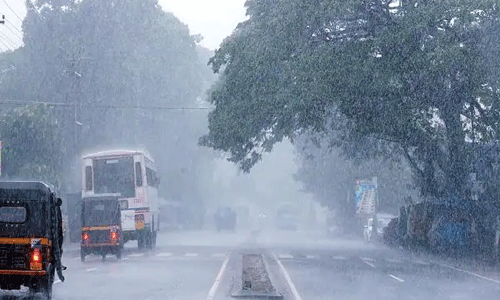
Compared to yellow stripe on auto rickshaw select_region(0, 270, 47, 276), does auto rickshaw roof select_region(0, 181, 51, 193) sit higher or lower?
higher

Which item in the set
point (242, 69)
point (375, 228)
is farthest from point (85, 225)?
point (375, 228)

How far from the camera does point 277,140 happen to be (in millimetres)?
48062

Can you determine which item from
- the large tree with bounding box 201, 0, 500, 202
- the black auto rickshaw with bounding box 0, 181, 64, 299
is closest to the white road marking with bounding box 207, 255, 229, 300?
the black auto rickshaw with bounding box 0, 181, 64, 299

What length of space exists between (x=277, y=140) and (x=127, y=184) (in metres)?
8.09

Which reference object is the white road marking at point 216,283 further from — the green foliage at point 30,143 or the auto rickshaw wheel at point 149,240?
the green foliage at point 30,143

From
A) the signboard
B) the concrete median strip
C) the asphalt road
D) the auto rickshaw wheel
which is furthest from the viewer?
the signboard

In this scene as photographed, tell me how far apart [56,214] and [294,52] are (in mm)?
20350

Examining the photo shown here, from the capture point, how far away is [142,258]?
38719 millimetres

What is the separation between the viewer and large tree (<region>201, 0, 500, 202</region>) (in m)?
34.1

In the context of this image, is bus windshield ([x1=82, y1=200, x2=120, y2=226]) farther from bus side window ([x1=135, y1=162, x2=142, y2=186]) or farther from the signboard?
the signboard

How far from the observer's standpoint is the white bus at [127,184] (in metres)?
44.2

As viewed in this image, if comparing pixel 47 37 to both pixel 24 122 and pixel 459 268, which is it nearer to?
pixel 24 122

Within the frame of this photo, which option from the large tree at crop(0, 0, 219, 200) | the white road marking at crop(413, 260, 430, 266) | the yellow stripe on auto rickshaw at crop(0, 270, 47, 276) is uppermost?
the large tree at crop(0, 0, 219, 200)

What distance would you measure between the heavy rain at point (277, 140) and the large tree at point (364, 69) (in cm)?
8
